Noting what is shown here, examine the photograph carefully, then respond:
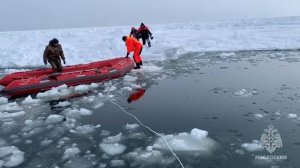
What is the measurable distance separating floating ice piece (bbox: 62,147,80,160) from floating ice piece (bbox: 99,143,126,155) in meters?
0.40

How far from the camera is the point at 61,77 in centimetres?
941

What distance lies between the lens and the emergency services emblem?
4.62 m

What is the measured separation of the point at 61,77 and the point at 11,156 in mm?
4771

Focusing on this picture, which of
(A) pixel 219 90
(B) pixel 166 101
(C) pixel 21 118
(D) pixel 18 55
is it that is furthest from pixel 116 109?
(D) pixel 18 55

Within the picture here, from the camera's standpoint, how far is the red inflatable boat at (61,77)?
886cm

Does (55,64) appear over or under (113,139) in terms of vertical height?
over

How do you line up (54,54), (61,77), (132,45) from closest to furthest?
(61,77)
(54,54)
(132,45)

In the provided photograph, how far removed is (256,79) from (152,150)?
5535 mm

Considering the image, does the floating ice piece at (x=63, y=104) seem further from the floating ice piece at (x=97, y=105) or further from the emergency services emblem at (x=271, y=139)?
the emergency services emblem at (x=271, y=139)

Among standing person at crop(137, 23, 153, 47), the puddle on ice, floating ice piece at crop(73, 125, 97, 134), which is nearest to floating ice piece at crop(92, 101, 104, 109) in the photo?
the puddle on ice

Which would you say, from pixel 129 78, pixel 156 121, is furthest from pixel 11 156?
pixel 129 78

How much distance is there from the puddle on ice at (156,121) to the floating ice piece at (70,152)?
0.02 m

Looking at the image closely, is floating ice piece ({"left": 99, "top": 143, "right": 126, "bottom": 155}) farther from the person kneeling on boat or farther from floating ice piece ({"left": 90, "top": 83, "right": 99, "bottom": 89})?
the person kneeling on boat

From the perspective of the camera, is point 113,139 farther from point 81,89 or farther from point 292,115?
point 81,89
